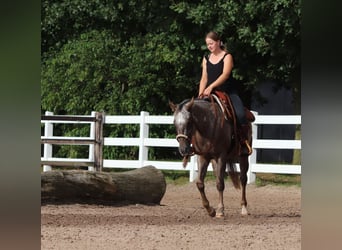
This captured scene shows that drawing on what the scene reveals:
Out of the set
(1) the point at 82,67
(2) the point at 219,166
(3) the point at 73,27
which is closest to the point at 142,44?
(1) the point at 82,67

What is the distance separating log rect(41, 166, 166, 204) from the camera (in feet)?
14.1

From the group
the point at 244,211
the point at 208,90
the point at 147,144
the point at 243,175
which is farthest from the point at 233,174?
the point at 147,144

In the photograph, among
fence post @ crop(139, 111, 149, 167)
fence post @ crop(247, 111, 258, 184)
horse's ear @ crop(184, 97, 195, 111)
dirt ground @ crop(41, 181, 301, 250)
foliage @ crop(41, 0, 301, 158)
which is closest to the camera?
dirt ground @ crop(41, 181, 301, 250)

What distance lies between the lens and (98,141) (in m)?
5.52

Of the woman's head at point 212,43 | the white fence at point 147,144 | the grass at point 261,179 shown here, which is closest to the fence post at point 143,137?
the white fence at point 147,144

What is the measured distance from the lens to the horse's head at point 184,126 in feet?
11.0

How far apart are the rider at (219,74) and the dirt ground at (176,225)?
500 mm

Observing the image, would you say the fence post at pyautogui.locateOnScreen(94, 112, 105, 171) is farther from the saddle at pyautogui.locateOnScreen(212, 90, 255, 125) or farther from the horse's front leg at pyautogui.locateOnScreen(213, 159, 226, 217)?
the saddle at pyautogui.locateOnScreen(212, 90, 255, 125)

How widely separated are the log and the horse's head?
1.12 metres

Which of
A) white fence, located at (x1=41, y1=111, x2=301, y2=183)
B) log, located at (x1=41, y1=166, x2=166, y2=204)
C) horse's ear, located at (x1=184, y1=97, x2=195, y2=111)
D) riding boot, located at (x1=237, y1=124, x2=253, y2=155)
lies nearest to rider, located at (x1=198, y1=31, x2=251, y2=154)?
riding boot, located at (x1=237, y1=124, x2=253, y2=155)

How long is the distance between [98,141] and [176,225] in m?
2.11

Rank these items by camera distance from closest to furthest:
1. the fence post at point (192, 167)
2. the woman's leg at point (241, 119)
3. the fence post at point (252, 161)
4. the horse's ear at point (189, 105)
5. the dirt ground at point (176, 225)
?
the dirt ground at point (176, 225), the horse's ear at point (189, 105), the woman's leg at point (241, 119), the fence post at point (192, 167), the fence post at point (252, 161)

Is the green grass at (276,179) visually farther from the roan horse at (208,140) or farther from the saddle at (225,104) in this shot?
the saddle at (225,104)

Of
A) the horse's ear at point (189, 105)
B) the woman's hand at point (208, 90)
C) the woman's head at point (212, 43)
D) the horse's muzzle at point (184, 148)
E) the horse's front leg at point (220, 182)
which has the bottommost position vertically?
the horse's front leg at point (220, 182)
